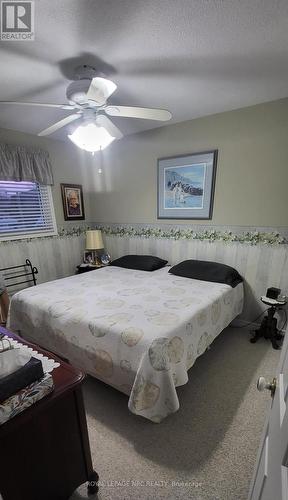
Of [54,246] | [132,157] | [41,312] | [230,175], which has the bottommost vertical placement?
[41,312]

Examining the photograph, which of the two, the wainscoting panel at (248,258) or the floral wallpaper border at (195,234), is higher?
the floral wallpaper border at (195,234)

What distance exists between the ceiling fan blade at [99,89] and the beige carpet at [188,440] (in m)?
2.17

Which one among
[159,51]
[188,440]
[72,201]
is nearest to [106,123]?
[159,51]

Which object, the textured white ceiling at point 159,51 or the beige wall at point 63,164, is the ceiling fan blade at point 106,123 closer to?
the textured white ceiling at point 159,51

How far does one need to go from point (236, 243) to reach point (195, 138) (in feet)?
4.52

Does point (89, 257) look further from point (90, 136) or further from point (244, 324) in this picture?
point (244, 324)

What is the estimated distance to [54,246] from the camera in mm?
3346

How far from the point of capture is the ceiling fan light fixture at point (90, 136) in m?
1.67

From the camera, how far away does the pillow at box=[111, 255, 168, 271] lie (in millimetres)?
2955

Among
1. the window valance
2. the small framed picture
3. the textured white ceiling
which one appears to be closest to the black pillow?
the small framed picture

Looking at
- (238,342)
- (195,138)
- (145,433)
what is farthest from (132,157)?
(145,433)

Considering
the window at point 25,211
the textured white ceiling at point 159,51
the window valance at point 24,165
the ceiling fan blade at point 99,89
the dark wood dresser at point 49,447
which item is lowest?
the dark wood dresser at point 49,447

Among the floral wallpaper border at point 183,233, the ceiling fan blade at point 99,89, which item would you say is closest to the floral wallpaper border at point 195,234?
the floral wallpaper border at point 183,233

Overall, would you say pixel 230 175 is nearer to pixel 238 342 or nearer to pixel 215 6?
pixel 215 6
